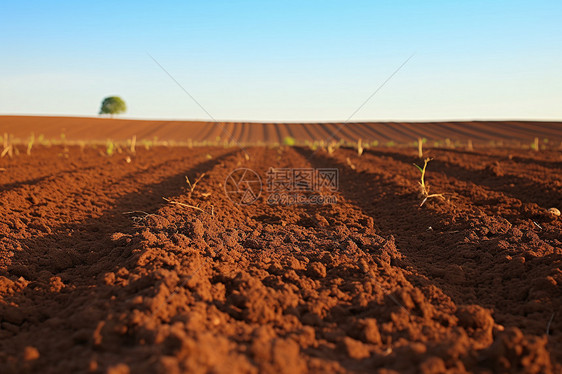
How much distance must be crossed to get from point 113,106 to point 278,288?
221 ft

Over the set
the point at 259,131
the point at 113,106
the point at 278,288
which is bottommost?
the point at 278,288

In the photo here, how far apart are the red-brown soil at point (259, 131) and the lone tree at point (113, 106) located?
1549 cm

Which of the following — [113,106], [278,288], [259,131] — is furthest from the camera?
[113,106]

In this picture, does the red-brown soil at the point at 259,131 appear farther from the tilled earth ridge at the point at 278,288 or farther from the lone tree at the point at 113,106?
the tilled earth ridge at the point at 278,288

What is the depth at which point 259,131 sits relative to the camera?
43.2 metres

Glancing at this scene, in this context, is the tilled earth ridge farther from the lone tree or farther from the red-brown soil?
the lone tree

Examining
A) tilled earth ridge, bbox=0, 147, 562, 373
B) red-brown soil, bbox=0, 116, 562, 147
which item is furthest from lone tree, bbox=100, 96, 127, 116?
tilled earth ridge, bbox=0, 147, 562, 373

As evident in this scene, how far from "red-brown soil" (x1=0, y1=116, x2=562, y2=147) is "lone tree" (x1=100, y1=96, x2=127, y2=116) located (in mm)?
15493

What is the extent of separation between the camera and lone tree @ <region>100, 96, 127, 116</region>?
205 feet

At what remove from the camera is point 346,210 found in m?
5.63

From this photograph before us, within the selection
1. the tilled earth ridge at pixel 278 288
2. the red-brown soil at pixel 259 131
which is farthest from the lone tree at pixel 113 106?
the tilled earth ridge at pixel 278 288

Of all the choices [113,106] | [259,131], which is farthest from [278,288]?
[113,106]

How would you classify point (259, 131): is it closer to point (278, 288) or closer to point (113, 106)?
point (113, 106)

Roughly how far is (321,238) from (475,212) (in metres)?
2.51
